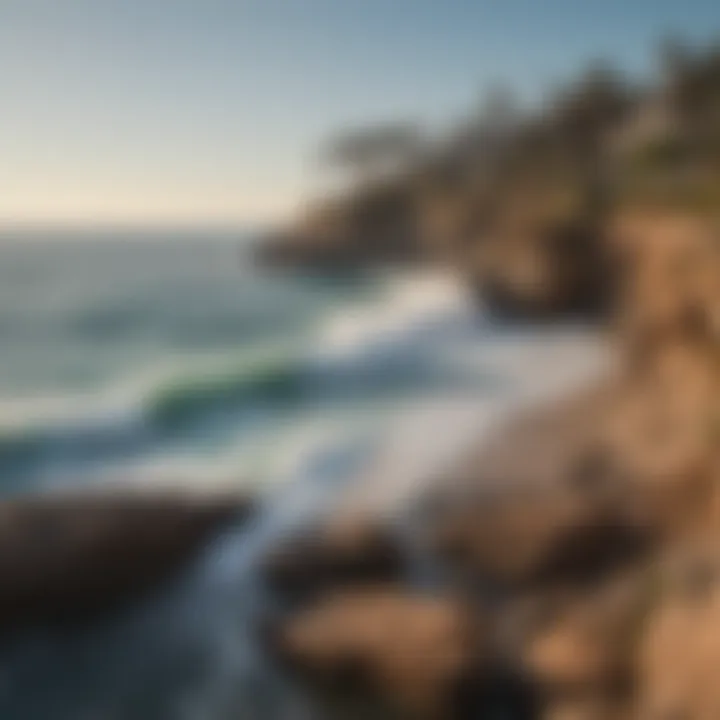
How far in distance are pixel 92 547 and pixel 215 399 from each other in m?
0.25

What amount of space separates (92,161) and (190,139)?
0.13 m

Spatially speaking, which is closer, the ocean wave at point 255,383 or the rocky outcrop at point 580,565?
the ocean wave at point 255,383

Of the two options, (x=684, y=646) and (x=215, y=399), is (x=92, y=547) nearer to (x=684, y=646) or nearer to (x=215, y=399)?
(x=215, y=399)

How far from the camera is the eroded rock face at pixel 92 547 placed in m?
1.27

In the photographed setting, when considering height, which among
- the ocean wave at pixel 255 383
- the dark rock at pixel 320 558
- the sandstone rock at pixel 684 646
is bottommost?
the sandstone rock at pixel 684 646

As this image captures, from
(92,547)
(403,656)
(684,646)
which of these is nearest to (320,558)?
(403,656)

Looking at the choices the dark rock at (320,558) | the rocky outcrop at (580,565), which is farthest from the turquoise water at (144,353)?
the rocky outcrop at (580,565)

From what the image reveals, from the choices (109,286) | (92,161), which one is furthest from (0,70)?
(109,286)

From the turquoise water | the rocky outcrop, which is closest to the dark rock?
the rocky outcrop

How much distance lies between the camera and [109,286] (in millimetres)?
1300

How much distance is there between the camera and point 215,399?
132cm

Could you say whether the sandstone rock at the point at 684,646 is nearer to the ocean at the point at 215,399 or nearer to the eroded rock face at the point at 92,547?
the ocean at the point at 215,399

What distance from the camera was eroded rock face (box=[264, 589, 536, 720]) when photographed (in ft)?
4.38

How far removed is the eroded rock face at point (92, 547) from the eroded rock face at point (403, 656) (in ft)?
0.58
